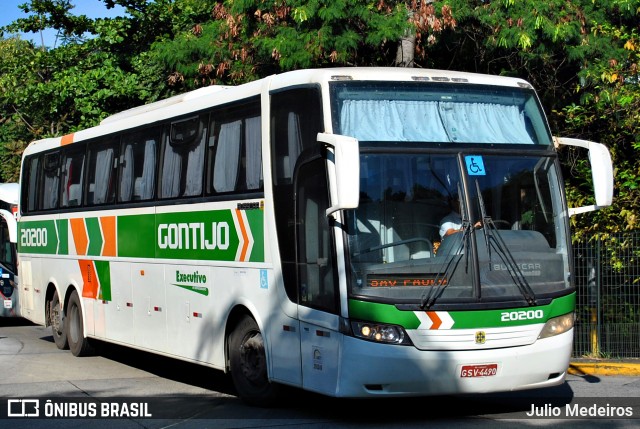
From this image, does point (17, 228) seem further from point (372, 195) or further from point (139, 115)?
point (372, 195)

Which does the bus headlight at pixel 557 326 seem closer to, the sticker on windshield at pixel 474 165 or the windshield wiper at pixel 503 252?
the windshield wiper at pixel 503 252

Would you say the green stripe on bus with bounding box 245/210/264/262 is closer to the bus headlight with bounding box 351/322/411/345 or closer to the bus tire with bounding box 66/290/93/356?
the bus headlight with bounding box 351/322/411/345

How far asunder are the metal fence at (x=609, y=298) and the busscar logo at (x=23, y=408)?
769 centimetres

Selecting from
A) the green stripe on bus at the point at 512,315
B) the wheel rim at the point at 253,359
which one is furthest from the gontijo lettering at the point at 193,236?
the green stripe on bus at the point at 512,315

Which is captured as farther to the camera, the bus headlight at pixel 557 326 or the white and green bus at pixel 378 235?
the bus headlight at pixel 557 326

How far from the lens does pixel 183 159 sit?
12.4 meters

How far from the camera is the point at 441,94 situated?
9.98 m

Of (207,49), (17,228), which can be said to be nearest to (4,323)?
(17,228)

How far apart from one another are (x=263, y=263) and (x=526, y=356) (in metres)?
2.80

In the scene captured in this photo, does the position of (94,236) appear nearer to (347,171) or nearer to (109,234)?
(109,234)

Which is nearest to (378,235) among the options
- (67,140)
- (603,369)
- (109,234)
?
(603,369)

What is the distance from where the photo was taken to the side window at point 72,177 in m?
16.0

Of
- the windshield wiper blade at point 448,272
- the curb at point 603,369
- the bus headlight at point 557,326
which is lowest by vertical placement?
the curb at point 603,369

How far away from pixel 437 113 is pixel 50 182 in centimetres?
953
